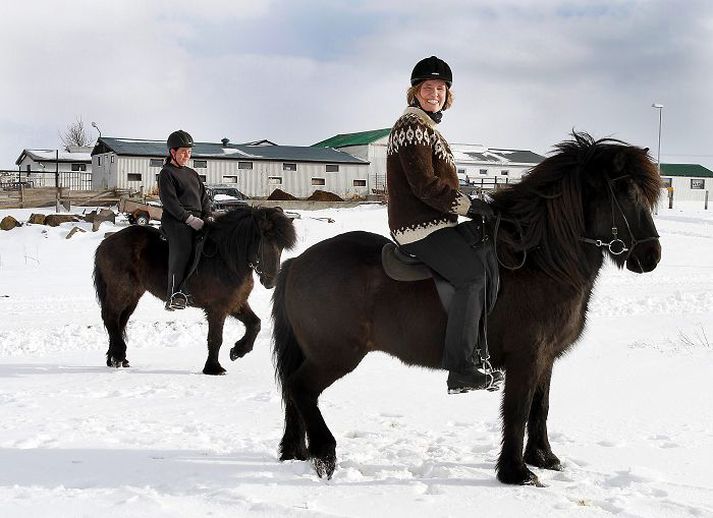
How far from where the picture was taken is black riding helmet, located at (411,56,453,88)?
4578 millimetres

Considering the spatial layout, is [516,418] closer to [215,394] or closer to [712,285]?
[215,394]

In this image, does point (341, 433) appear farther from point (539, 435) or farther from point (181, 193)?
point (181, 193)

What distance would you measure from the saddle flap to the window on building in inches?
2997

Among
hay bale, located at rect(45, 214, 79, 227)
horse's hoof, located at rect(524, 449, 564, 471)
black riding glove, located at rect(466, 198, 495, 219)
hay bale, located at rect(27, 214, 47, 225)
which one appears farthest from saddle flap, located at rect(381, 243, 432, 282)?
hay bale, located at rect(27, 214, 47, 225)

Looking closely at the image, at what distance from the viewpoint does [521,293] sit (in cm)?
448

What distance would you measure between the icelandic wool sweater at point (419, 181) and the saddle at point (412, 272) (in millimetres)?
118

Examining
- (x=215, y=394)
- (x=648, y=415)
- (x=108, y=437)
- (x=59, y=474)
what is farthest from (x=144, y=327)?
(x=648, y=415)

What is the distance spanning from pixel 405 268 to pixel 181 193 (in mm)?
4986

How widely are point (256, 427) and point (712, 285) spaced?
39.1 feet

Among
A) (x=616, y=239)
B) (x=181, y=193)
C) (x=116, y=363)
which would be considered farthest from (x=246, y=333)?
(x=616, y=239)

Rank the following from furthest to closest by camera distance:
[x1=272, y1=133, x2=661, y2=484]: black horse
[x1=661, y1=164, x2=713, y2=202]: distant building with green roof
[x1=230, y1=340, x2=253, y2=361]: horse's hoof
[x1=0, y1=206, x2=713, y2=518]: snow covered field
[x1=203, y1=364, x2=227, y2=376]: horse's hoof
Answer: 1. [x1=661, y1=164, x2=713, y2=202]: distant building with green roof
2. [x1=230, y1=340, x2=253, y2=361]: horse's hoof
3. [x1=203, y1=364, x2=227, y2=376]: horse's hoof
4. [x1=272, y1=133, x2=661, y2=484]: black horse
5. [x1=0, y1=206, x2=713, y2=518]: snow covered field

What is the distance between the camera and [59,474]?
15.0 feet

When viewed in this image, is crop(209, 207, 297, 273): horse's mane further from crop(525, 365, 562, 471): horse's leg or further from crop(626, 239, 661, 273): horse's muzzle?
crop(626, 239, 661, 273): horse's muzzle

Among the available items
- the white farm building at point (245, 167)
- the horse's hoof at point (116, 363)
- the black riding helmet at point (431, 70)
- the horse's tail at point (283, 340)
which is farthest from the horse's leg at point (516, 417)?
the white farm building at point (245, 167)
